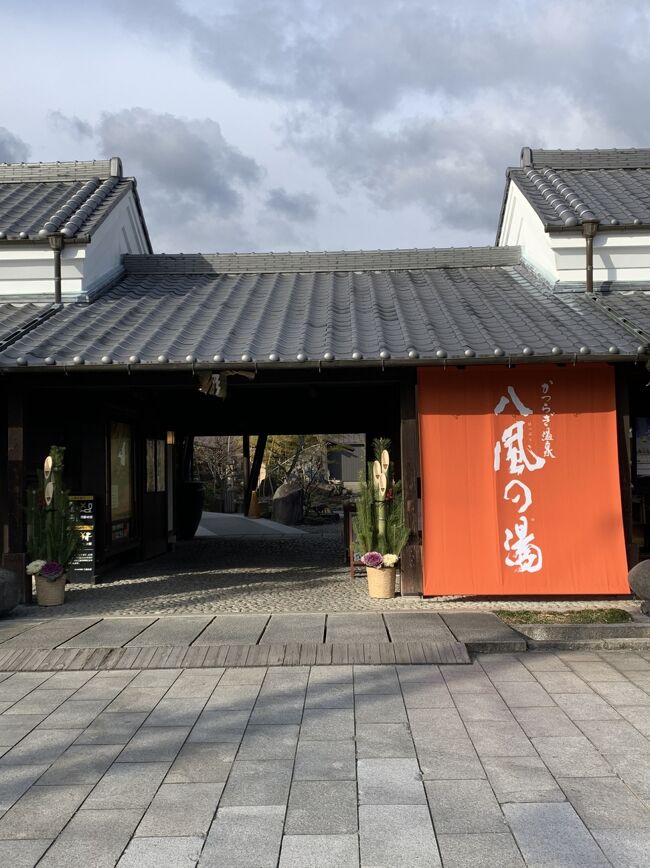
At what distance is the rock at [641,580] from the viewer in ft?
26.1

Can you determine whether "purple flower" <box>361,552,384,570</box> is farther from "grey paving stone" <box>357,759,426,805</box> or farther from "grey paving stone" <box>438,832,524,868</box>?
"grey paving stone" <box>438,832,524,868</box>

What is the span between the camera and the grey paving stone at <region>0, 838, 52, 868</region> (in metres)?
3.46

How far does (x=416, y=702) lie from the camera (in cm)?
568

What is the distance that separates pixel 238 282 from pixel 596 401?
572 centimetres

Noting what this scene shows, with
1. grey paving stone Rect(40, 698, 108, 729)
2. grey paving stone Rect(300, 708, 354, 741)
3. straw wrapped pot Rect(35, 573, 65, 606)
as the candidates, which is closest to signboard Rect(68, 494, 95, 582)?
straw wrapped pot Rect(35, 573, 65, 606)

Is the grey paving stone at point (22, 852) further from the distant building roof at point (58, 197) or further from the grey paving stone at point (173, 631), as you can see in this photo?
the distant building roof at point (58, 197)

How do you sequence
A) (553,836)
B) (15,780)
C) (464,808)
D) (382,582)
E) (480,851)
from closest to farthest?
1. (480,851)
2. (553,836)
3. (464,808)
4. (15,780)
5. (382,582)

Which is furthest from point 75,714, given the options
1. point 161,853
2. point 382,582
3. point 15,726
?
point 382,582

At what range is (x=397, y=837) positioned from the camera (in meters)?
3.63

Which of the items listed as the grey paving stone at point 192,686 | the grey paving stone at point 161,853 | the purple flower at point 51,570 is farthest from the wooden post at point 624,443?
the grey paving stone at point 161,853

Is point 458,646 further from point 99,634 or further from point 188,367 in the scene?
point 188,367

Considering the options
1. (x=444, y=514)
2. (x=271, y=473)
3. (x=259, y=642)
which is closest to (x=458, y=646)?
(x=259, y=642)

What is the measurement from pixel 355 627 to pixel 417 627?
0.60m

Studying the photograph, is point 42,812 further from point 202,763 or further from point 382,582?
point 382,582
